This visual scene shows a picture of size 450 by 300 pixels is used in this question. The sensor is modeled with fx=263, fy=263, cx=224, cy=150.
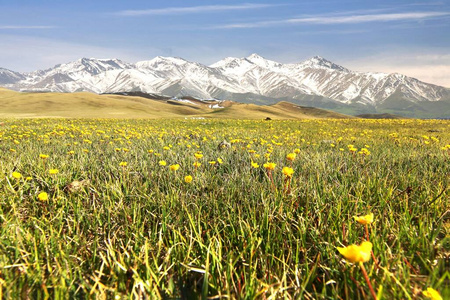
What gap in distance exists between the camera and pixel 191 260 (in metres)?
1.81

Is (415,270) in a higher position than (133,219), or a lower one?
higher

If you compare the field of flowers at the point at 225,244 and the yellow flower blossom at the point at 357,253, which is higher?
the yellow flower blossom at the point at 357,253

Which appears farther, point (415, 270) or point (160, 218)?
point (160, 218)

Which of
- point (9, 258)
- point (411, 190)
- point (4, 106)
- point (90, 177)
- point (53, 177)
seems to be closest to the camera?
point (9, 258)

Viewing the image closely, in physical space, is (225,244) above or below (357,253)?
below

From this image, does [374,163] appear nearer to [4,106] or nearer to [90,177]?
[90,177]

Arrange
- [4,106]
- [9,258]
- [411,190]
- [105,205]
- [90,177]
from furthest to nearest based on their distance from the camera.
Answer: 1. [4,106]
2. [90,177]
3. [411,190]
4. [105,205]
5. [9,258]

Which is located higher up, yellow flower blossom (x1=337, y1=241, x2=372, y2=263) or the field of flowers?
yellow flower blossom (x1=337, y1=241, x2=372, y2=263)

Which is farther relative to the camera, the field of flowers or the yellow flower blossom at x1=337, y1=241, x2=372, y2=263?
the field of flowers

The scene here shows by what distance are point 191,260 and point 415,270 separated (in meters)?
1.38

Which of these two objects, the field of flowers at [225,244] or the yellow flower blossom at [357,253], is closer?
the yellow flower blossom at [357,253]

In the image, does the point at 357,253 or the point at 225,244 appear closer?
the point at 357,253

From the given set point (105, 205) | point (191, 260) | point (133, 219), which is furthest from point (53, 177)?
point (191, 260)

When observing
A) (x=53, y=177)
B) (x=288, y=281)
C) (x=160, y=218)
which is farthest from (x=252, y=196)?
(x=53, y=177)
